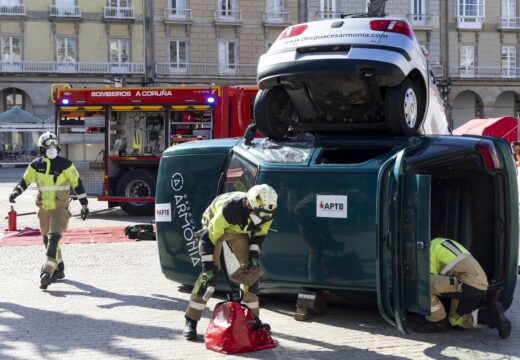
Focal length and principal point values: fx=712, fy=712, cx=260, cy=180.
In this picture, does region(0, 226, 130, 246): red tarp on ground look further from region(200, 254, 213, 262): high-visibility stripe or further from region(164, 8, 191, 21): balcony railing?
region(164, 8, 191, 21): balcony railing

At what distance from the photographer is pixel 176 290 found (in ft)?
26.0

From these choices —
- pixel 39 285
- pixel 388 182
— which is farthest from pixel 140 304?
pixel 388 182

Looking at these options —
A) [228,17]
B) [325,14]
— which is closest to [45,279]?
[228,17]

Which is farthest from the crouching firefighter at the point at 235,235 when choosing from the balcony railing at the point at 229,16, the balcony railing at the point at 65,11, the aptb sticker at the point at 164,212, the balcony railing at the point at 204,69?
the balcony railing at the point at 65,11

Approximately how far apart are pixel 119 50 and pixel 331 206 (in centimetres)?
3640

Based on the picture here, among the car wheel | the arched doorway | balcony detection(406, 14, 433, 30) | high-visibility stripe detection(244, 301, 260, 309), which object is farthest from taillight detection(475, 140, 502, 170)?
the arched doorway

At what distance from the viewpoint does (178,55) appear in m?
40.6

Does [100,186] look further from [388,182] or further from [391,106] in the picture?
[388,182]

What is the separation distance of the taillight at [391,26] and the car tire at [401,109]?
481mm

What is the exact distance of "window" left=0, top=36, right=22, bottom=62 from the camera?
3988cm

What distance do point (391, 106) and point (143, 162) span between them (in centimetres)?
905

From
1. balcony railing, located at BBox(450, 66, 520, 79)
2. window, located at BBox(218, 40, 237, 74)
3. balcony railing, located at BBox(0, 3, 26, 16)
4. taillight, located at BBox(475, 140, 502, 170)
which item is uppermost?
balcony railing, located at BBox(0, 3, 26, 16)

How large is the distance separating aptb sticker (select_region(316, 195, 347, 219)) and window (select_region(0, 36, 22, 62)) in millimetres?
37152

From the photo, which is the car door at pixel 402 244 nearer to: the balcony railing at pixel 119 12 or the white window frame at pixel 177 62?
the white window frame at pixel 177 62
